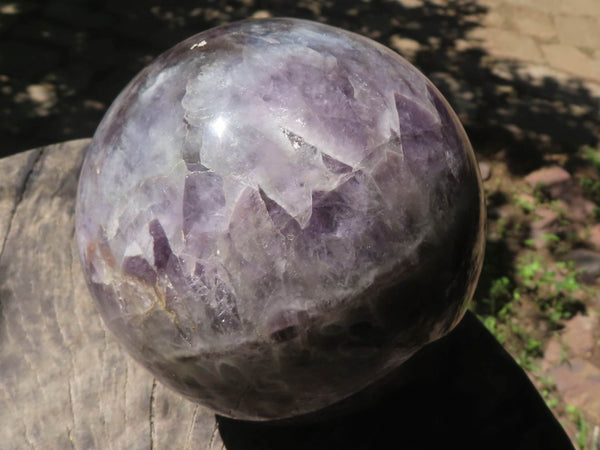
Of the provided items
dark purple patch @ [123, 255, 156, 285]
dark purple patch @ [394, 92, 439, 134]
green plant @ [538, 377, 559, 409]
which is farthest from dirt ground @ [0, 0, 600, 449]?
dark purple patch @ [123, 255, 156, 285]

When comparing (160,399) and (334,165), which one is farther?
(160,399)

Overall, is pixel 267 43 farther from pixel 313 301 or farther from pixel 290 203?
pixel 313 301

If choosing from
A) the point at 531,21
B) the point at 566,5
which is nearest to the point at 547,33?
the point at 531,21

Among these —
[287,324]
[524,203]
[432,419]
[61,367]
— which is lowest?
[524,203]

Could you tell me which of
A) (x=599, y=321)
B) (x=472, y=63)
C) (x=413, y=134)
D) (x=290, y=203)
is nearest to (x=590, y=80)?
(x=472, y=63)

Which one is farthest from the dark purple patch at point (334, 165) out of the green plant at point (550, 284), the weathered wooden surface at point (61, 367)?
the green plant at point (550, 284)

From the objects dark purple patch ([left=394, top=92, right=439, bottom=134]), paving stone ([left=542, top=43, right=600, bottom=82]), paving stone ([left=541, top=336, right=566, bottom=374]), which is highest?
dark purple patch ([left=394, top=92, right=439, bottom=134])

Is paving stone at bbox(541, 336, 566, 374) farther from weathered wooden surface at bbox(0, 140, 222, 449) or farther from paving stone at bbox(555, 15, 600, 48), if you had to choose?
paving stone at bbox(555, 15, 600, 48)

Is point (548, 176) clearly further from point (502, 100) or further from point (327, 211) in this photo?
point (327, 211)
